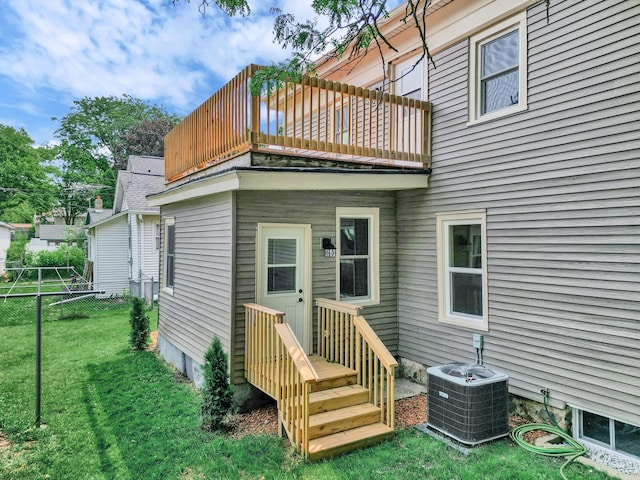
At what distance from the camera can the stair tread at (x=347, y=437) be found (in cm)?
412

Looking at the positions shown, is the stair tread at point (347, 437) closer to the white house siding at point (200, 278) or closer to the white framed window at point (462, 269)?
the white house siding at point (200, 278)

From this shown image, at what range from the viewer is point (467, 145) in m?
5.75

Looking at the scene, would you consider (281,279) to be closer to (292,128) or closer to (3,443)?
(292,128)

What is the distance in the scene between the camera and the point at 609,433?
428cm

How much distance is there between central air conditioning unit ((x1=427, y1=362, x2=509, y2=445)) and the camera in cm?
429

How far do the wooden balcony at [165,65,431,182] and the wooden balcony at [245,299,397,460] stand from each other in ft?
7.36

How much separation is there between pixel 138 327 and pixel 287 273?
509cm

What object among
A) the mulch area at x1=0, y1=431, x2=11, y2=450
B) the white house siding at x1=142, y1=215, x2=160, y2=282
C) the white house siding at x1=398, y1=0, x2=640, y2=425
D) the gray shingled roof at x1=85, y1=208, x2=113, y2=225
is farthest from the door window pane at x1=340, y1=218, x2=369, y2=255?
the gray shingled roof at x1=85, y1=208, x2=113, y2=225

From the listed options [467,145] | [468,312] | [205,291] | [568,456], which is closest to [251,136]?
[205,291]

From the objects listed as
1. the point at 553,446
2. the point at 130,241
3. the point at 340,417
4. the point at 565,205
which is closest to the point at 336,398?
the point at 340,417

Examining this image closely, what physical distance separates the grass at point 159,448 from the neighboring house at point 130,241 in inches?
339

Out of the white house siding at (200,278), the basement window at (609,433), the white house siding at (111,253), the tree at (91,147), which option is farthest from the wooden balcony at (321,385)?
the tree at (91,147)

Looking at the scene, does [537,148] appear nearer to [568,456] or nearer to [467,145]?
[467,145]

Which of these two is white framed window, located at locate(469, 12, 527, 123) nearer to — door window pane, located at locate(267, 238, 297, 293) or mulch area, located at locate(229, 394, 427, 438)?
door window pane, located at locate(267, 238, 297, 293)
